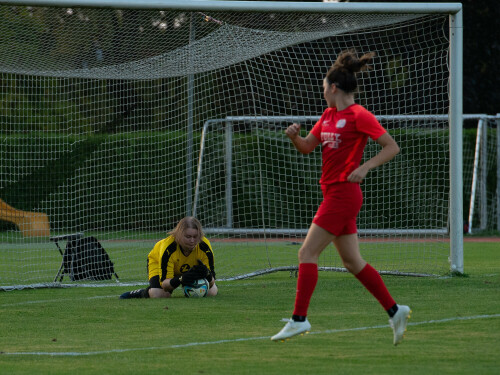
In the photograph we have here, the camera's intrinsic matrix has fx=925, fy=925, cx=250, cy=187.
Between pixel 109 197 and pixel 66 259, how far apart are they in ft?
13.3

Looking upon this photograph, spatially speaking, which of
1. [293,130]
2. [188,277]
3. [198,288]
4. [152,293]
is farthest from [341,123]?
[152,293]

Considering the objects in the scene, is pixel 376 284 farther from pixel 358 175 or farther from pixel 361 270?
pixel 358 175

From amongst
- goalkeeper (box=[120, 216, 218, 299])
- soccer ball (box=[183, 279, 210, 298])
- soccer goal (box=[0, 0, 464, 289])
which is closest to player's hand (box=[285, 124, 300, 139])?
goalkeeper (box=[120, 216, 218, 299])

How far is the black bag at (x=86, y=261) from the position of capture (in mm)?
11797

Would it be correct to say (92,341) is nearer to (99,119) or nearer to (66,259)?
(66,259)

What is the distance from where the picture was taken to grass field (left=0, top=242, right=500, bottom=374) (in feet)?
18.4

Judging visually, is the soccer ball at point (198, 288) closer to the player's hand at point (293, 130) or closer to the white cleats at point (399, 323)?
the player's hand at point (293, 130)

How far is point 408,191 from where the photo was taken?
1495 centimetres

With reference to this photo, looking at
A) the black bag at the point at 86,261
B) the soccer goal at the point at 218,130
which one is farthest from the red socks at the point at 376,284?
the black bag at the point at 86,261

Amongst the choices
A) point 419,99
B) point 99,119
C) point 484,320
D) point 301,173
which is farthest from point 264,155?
point 484,320

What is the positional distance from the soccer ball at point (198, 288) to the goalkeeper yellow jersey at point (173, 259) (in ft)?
0.58

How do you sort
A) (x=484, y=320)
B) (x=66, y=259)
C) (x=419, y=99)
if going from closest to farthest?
1. (x=484, y=320)
2. (x=66, y=259)
3. (x=419, y=99)

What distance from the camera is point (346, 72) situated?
655cm

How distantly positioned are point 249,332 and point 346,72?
2.10m
